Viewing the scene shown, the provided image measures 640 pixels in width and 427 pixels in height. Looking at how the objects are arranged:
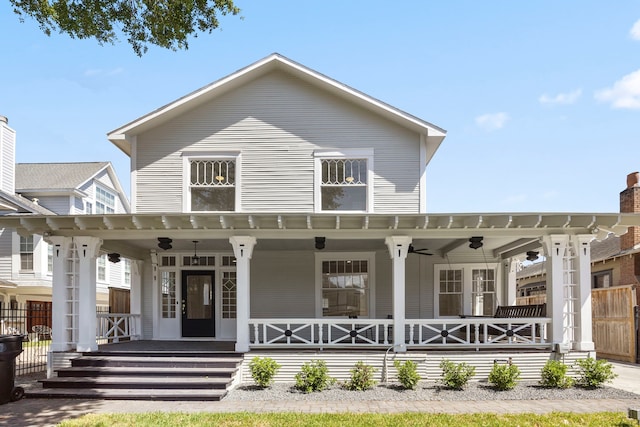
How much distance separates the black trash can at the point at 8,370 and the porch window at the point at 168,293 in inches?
192

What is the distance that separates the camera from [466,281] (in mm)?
15094

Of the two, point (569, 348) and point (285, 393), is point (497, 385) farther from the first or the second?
point (285, 393)

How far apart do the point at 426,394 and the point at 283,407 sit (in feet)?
8.96

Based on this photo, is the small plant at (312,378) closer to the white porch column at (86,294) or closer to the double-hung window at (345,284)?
the double-hung window at (345,284)

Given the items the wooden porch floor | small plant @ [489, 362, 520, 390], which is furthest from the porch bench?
the wooden porch floor

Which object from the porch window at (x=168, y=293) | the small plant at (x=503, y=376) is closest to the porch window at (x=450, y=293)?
the small plant at (x=503, y=376)

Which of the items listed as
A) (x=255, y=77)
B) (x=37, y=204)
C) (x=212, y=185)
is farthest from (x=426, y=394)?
(x=37, y=204)

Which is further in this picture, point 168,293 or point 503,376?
point 168,293

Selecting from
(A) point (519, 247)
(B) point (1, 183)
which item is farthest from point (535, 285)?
(B) point (1, 183)

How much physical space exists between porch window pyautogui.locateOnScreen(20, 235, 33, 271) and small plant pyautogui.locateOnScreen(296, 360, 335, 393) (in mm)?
16218

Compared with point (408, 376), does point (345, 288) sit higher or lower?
higher

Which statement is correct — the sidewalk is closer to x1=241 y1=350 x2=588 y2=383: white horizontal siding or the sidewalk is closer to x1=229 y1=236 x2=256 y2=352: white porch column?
x1=241 y1=350 x2=588 y2=383: white horizontal siding

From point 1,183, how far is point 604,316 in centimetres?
2134

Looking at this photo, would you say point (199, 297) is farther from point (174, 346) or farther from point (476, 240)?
point (476, 240)
